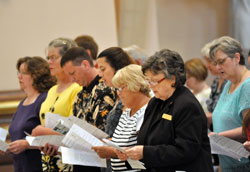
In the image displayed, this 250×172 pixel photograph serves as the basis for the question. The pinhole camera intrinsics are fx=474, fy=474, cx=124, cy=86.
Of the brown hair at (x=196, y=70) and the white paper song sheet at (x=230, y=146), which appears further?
the brown hair at (x=196, y=70)

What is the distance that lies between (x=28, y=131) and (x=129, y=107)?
1.64 meters

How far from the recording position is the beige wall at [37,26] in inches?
223

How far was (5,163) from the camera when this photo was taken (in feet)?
18.2

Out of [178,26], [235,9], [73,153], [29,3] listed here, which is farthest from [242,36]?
[73,153]

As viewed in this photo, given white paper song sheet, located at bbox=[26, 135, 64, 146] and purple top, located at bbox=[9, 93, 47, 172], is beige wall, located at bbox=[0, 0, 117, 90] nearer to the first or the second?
purple top, located at bbox=[9, 93, 47, 172]

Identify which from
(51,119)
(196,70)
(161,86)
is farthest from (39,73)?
(161,86)

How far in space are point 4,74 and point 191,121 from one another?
3.56 meters

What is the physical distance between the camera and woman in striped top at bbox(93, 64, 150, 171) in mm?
3168

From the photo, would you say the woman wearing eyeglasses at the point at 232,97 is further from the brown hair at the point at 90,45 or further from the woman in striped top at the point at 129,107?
the brown hair at the point at 90,45

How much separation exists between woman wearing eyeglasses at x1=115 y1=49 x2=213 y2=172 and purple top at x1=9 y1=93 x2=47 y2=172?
1.86 metres

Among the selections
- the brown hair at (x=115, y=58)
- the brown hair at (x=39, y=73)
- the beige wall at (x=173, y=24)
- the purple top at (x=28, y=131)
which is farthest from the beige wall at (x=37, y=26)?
the brown hair at (x=115, y=58)

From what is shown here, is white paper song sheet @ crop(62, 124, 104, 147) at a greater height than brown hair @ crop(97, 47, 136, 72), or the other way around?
brown hair @ crop(97, 47, 136, 72)

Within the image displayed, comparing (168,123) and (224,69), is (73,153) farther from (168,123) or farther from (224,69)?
(224,69)

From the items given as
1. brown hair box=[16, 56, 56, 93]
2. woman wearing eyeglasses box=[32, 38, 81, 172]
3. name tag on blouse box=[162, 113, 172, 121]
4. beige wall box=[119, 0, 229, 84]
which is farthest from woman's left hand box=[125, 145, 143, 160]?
beige wall box=[119, 0, 229, 84]
